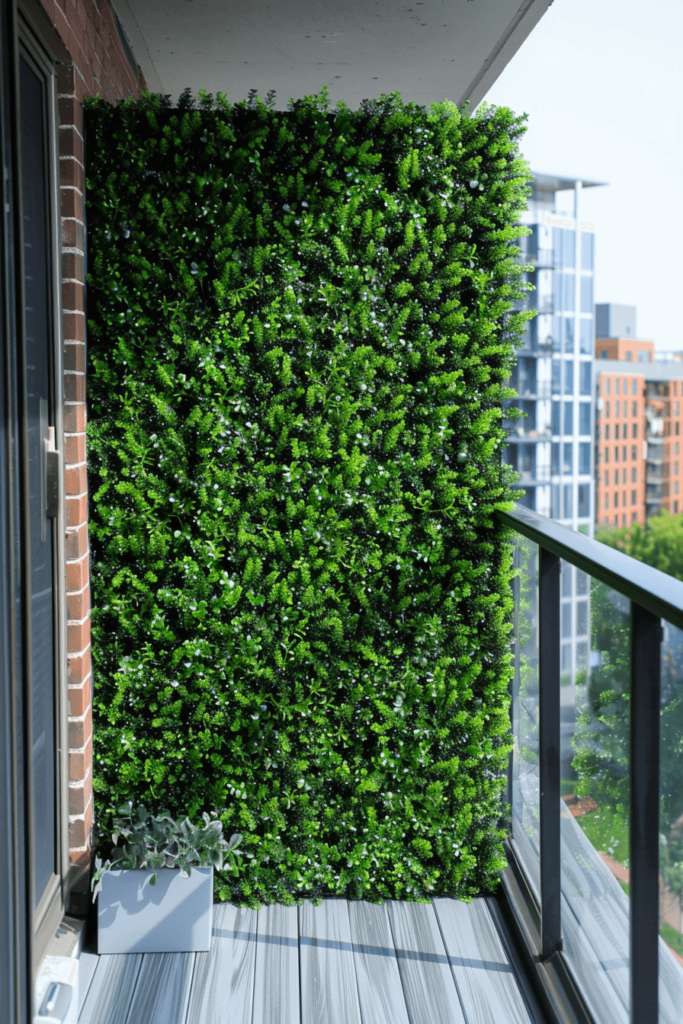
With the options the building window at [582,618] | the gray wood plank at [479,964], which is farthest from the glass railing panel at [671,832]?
the gray wood plank at [479,964]

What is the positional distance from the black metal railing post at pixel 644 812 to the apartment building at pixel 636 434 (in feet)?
116

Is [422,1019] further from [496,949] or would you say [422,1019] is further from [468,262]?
[468,262]

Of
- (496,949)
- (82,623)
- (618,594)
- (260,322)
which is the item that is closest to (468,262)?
(260,322)

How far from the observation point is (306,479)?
7.35 ft

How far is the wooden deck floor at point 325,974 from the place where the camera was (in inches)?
73.8

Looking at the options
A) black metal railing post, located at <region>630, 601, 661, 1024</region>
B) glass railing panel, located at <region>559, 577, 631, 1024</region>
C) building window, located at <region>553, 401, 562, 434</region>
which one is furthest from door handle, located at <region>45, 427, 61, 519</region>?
building window, located at <region>553, 401, 562, 434</region>

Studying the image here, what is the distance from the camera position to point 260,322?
2.19 meters

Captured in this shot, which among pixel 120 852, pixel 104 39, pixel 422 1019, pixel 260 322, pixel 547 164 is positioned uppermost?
pixel 547 164

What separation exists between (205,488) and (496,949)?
1.47m

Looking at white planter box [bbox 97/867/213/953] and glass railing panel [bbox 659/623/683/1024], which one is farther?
white planter box [bbox 97/867/213/953]

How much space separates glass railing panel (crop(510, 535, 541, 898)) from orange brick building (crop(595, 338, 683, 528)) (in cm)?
3426

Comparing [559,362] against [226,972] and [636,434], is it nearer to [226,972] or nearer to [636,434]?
[636,434]

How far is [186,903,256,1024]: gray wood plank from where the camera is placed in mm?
1875

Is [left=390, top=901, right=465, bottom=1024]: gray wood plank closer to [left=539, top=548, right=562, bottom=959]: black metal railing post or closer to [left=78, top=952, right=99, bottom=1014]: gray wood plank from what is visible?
[left=539, top=548, right=562, bottom=959]: black metal railing post
